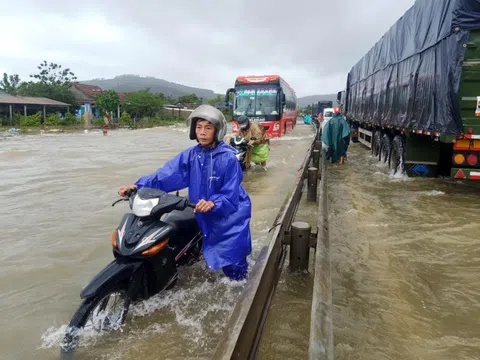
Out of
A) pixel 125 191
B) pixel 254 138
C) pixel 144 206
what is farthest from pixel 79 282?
pixel 254 138

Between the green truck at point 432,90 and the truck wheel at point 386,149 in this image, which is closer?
the green truck at point 432,90

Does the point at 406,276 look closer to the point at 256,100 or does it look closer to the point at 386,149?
the point at 386,149

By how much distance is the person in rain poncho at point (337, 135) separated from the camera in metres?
10.8

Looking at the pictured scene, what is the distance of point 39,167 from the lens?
12.0 m

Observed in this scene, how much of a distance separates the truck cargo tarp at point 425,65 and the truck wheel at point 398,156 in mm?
410

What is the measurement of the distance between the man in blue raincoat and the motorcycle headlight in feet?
1.18

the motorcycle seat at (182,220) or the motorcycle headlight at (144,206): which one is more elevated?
the motorcycle headlight at (144,206)

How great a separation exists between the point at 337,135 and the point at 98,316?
9179 millimetres

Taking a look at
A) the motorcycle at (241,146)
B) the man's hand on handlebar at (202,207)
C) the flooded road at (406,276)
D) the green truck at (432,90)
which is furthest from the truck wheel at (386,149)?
the man's hand on handlebar at (202,207)

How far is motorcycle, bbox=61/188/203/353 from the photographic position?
2.62m

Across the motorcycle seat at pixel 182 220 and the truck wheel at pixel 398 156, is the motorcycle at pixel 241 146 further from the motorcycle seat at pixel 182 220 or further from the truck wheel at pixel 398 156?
the motorcycle seat at pixel 182 220

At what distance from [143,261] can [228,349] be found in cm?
146

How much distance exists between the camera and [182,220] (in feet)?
11.1

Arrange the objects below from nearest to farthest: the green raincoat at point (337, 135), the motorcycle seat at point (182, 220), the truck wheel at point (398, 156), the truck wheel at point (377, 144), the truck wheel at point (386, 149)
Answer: the motorcycle seat at point (182, 220), the truck wheel at point (398, 156), the truck wheel at point (386, 149), the green raincoat at point (337, 135), the truck wheel at point (377, 144)
